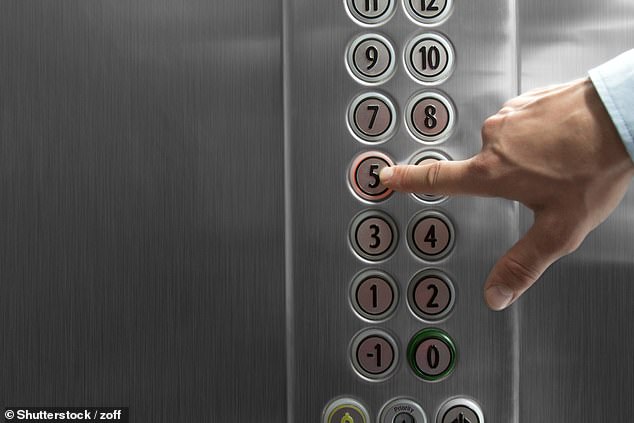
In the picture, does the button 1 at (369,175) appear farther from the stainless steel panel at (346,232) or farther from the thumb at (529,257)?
the thumb at (529,257)

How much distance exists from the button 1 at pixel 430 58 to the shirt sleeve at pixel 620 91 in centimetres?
14

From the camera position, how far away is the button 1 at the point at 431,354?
1.79ft

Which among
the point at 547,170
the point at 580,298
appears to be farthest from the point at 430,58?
the point at 580,298

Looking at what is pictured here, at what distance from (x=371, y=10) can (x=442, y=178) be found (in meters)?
0.19

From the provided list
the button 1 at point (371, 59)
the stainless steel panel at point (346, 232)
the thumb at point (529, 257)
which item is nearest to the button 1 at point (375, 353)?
the stainless steel panel at point (346, 232)

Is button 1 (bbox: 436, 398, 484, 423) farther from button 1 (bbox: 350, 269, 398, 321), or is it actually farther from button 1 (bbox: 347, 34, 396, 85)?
button 1 (bbox: 347, 34, 396, 85)

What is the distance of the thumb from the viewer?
1.56 ft

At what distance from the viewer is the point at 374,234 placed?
55 centimetres

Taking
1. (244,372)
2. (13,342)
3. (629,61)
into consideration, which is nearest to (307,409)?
(244,372)

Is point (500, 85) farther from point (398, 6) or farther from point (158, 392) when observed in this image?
point (158, 392)

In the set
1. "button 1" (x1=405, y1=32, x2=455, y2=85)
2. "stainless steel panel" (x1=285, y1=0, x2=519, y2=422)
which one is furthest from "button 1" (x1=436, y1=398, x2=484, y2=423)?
"button 1" (x1=405, y1=32, x2=455, y2=85)

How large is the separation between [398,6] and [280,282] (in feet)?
1.00

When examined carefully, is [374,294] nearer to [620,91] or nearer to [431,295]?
[431,295]

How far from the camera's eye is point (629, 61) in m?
0.47
